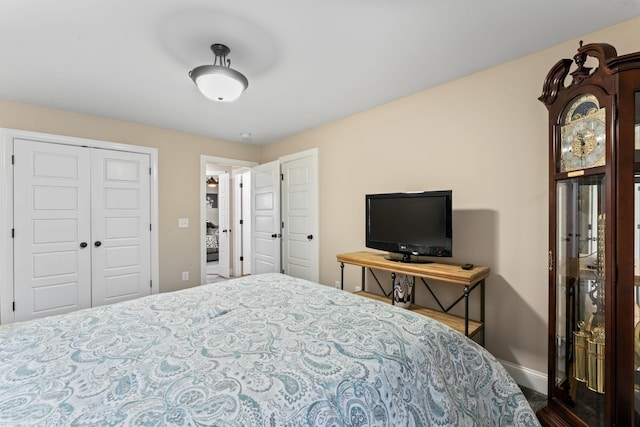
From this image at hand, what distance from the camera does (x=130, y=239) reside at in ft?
11.3

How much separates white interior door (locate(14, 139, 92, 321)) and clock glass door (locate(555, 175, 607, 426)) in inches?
169

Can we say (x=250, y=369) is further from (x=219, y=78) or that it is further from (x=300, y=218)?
(x=300, y=218)

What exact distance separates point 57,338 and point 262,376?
93cm

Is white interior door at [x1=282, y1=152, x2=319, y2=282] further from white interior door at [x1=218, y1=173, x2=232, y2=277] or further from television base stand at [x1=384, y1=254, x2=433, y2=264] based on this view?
white interior door at [x1=218, y1=173, x2=232, y2=277]

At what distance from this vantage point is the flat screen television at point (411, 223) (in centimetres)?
223

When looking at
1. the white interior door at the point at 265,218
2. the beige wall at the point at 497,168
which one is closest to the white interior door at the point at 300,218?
the white interior door at the point at 265,218

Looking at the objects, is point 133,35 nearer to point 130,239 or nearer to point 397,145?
point 397,145

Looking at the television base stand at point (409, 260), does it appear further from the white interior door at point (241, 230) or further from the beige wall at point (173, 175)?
the white interior door at point (241, 230)

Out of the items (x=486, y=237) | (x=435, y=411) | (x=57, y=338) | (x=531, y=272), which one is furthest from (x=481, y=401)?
(x=57, y=338)

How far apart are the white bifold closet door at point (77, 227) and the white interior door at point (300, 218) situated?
5.86ft

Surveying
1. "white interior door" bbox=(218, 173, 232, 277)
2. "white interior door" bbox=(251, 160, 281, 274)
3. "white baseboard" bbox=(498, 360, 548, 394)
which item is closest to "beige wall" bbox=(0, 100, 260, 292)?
"white interior door" bbox=(251, 160, 281, 274)

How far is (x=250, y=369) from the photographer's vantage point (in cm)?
91

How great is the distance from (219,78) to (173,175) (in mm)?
2322

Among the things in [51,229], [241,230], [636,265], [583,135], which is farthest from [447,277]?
[241,230]
